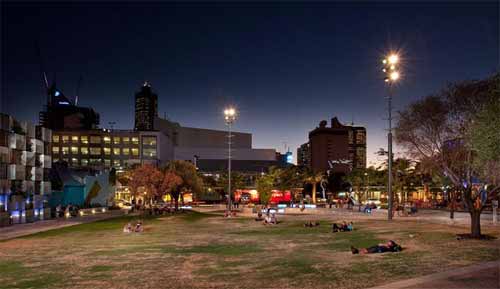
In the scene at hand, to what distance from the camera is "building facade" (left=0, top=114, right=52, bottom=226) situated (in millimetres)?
43656

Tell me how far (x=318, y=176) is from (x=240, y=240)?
68065 mm

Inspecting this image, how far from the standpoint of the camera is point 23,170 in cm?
4741

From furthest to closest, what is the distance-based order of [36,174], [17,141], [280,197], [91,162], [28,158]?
[91,162]
[280,197]
[36,174]
[28,158]
[17,141]

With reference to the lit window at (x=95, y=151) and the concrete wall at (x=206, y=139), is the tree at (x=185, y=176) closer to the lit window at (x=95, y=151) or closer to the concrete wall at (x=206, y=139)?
the lit window at (x=95, y=151)

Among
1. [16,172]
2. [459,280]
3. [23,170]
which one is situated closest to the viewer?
[459,280]

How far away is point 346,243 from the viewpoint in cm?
2397

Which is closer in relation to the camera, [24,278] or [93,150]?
[24,278]

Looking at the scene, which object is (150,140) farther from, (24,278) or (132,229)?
(24,278)

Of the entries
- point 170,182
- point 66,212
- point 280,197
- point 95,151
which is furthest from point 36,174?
point 95,151

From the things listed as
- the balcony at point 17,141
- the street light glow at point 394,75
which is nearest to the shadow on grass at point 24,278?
the street light glow at point 394,75

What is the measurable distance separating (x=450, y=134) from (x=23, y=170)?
41.3 meters

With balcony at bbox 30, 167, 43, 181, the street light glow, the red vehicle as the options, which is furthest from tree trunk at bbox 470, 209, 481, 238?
the red vehicle

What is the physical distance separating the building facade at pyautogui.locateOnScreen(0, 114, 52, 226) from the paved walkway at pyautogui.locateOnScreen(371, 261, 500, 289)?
39.6 meters

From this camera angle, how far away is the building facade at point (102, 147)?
146 meters
